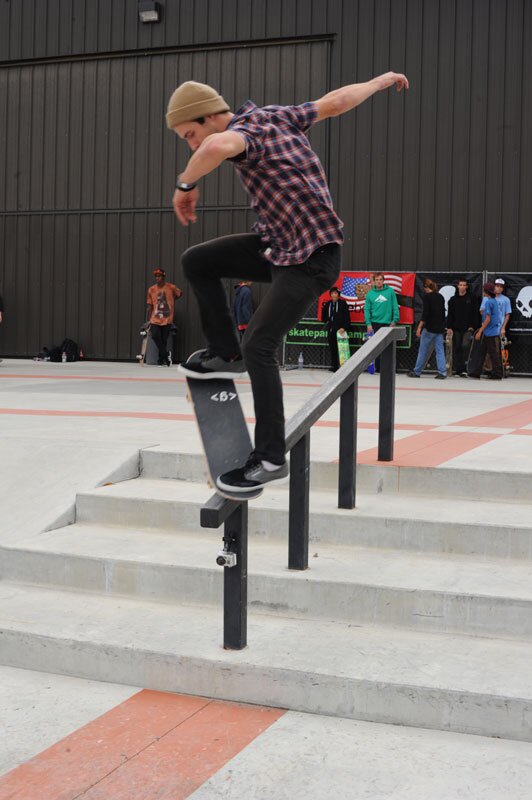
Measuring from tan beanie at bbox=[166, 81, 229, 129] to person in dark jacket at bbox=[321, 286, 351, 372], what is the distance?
13.8 meters

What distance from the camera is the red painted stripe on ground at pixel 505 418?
8320 mm

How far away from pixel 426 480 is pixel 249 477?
184cm

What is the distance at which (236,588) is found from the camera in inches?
162

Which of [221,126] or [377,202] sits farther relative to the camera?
[377,202]

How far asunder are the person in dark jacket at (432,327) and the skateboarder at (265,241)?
12.0 m

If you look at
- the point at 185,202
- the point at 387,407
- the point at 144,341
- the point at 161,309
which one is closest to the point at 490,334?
the point at 161,309

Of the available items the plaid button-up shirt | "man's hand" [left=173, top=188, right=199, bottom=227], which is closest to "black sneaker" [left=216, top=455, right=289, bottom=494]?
the plaid button-up shirt

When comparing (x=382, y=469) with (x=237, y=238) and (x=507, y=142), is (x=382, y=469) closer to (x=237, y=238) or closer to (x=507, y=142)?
→ (x=237, y=238)

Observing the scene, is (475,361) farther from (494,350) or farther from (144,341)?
(144,341)

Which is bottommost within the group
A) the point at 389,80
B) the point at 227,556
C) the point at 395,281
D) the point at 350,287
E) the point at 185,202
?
the point at 227,556

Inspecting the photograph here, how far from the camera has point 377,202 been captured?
18875 millimetres

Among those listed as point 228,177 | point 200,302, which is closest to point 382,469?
point 200,302

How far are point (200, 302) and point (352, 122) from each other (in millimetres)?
15618

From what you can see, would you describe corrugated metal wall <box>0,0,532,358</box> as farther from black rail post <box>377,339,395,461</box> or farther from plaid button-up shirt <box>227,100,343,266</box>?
plaid button-up shirt <box>227,100,343,266</box>
